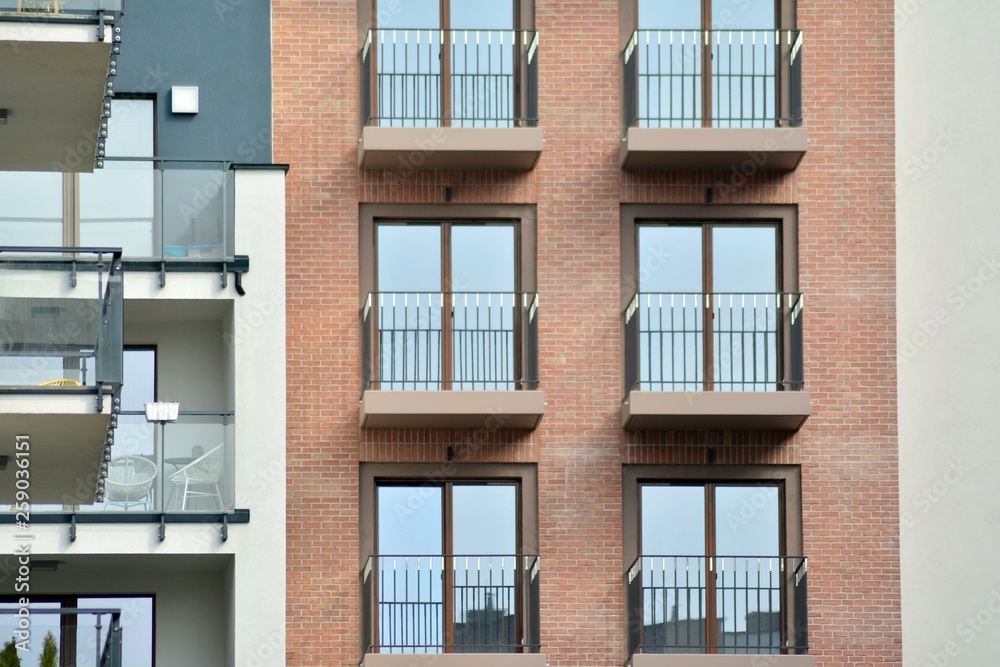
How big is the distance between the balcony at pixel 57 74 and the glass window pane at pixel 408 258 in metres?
6.22

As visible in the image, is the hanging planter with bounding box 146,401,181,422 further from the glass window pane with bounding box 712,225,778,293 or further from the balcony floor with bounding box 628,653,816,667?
the glass window pane with bounding box 712,225,778,293

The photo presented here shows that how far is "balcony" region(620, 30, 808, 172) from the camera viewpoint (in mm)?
26422

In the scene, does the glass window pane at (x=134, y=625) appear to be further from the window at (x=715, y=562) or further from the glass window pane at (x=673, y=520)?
the glass window pane at (x=673, y=520)

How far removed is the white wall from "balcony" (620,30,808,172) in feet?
5.49

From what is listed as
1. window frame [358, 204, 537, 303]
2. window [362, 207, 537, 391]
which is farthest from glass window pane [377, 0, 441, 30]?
window [362, 207, 537, 391]

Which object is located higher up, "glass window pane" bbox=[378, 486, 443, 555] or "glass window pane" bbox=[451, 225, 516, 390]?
"glass window pane" bbox=[451, 225, 516, 390]

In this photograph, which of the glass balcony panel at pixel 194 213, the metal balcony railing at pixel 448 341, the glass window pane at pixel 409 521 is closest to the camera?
the glass balcony panel at pixel 194 213

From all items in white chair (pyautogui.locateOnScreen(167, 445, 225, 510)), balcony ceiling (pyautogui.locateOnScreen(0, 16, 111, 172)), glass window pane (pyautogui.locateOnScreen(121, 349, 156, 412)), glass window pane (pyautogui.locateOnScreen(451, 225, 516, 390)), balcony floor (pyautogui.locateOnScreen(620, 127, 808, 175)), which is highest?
balcony floor (pyautogui.locateOnScreen(620, 127, 808, 175))

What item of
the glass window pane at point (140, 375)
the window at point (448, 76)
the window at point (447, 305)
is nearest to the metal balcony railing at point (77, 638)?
the glass window pane at point (140, 375)

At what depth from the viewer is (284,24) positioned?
2656 centimetres

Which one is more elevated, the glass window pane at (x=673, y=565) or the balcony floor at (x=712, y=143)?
the balcony floor at (x=712, y=143)

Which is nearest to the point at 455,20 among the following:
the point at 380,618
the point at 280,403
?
the point at 280,403

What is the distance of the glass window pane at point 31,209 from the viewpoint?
78.7ft

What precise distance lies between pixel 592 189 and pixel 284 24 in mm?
4425
